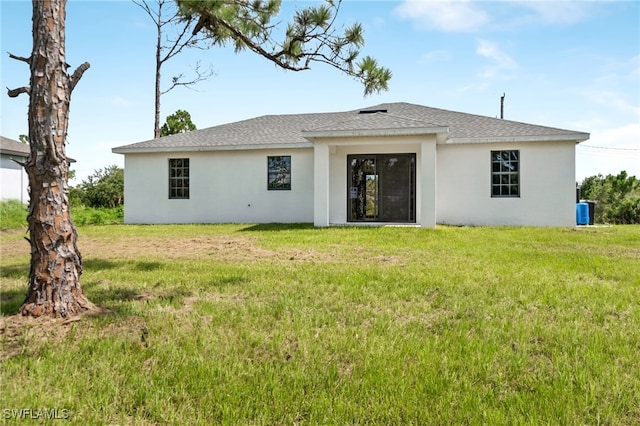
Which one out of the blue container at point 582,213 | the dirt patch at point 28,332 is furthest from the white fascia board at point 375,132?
the dirt patch at point 28,332

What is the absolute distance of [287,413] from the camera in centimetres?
207

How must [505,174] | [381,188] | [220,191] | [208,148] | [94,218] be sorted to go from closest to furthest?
[505,174], [381,188], [208,148], [220,191], [94,218]

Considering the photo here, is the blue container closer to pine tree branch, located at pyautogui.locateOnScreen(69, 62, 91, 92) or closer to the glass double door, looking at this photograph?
the glass double door

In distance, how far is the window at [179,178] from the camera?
15.3 metres

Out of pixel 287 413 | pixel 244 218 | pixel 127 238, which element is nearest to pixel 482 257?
pixel 287 413

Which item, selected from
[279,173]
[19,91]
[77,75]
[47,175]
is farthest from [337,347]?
[279,173]

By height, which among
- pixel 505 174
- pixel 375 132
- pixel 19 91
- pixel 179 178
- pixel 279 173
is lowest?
pixel 19 91

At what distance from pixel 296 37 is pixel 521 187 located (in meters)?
10.4

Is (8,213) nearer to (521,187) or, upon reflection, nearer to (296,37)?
(296,37)

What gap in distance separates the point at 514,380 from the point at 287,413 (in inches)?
56.7

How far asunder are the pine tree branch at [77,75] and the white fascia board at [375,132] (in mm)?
8064

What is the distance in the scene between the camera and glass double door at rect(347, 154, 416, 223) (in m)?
13.8

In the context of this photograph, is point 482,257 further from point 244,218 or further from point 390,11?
point 244,218

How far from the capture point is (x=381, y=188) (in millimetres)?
14094
